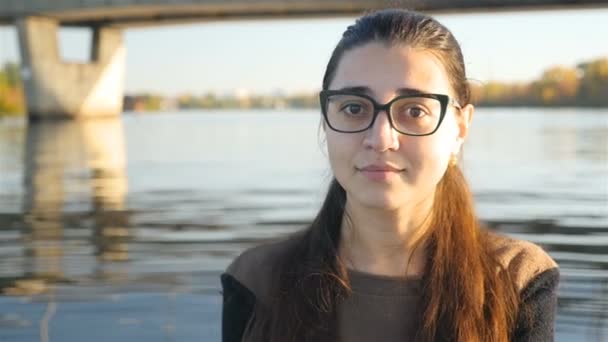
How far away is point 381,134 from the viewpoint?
2078mm

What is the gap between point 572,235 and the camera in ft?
28.2

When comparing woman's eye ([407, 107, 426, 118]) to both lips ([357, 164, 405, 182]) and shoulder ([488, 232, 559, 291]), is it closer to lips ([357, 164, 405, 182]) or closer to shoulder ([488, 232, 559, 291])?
lips ([357, 164, 405, 182])

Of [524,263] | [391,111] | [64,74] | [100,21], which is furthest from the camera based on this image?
[100,21]

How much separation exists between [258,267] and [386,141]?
461 mm

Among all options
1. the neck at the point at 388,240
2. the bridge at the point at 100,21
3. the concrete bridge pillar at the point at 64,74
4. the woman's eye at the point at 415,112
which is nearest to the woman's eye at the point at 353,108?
the woman's eye at the point at 415,112

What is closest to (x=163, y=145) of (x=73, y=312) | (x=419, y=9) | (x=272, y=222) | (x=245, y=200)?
(x=245, y=200)

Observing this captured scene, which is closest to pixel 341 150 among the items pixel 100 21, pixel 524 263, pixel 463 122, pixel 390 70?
pixel 390 70

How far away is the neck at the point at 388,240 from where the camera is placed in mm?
2209

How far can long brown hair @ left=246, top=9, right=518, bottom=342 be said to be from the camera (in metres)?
2.11

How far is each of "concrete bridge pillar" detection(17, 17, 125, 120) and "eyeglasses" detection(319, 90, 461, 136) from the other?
1764 inches

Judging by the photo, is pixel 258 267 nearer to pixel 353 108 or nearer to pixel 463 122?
pixel 353 108

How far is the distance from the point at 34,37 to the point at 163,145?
20.9m

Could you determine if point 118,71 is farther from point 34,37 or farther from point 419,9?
point 419,9

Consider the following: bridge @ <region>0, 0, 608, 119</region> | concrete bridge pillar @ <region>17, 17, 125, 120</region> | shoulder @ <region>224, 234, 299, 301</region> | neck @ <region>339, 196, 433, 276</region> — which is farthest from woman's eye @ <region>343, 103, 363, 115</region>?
concrete bridge pillar @ <region>17, 17, 125, 120</region>
